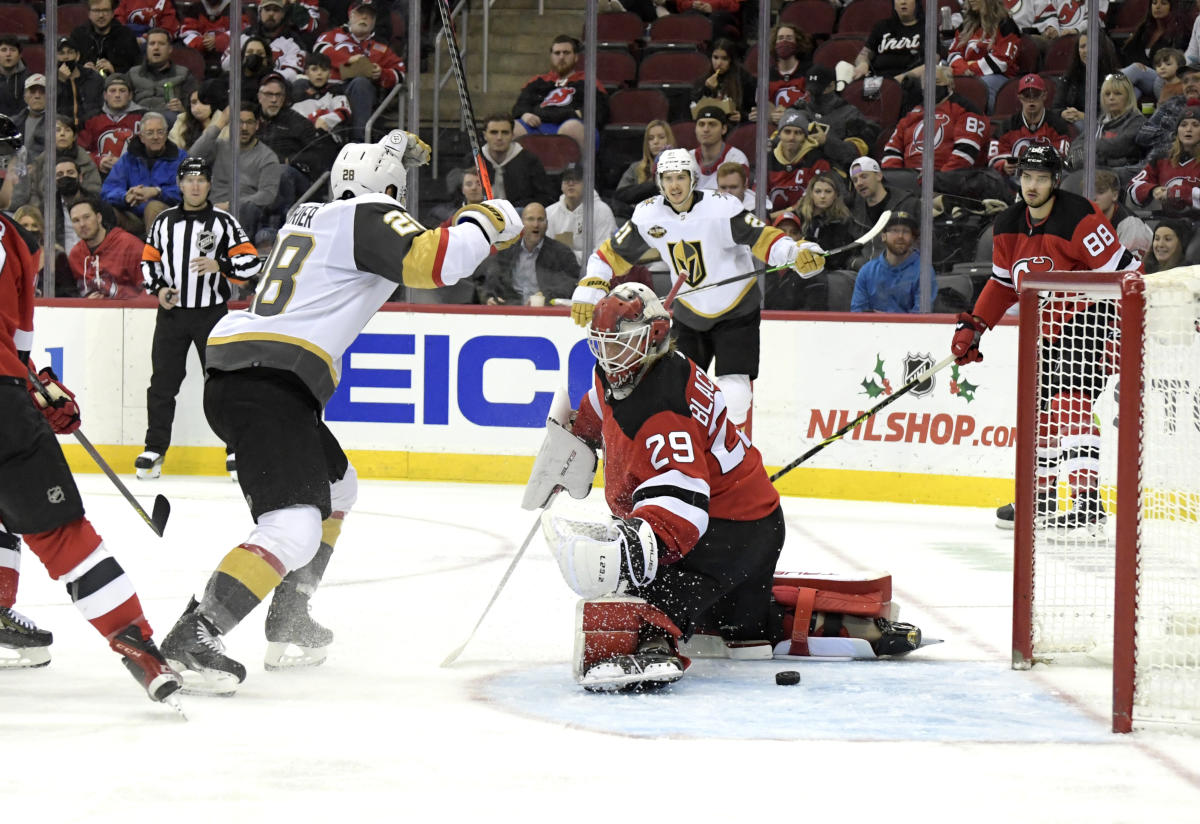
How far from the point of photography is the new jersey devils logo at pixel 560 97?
736 cm

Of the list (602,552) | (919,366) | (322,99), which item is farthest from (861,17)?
(602,552)

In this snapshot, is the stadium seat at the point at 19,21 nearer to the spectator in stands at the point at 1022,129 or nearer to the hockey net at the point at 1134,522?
the spectator in stands at the point at 1022,129

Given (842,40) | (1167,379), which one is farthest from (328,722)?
(842,40)

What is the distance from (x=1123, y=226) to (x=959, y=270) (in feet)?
2.21

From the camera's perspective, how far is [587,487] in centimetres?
356

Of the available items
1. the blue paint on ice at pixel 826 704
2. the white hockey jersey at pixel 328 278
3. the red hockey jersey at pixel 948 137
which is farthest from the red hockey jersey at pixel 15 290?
the red hockey jersey at pixel 948 137

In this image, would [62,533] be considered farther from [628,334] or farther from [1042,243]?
[1042,243]

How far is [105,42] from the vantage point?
27.1ft

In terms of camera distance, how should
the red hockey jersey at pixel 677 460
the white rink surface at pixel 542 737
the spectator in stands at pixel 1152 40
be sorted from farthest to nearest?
the spectator in stands at pixel 1152 40 → the red hockey jersey at pixel 677 460 → the white rink surface at pixel 542 737

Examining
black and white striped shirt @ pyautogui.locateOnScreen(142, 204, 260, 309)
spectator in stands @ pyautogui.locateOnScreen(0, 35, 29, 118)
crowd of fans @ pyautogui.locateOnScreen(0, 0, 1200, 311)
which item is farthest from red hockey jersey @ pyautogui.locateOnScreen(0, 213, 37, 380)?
spectator in stands @ pyautogui.locateOnScreen(0, 35, 29, 118)

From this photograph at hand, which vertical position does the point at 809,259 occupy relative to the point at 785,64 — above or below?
below

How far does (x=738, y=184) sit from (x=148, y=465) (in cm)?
292

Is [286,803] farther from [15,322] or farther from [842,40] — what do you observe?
[842,40]

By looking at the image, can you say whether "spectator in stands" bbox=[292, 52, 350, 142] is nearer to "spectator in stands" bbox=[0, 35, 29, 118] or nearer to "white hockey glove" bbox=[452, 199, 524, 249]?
"spectator in stands" bbox=[0, 35, 29, 118]
